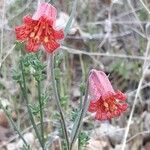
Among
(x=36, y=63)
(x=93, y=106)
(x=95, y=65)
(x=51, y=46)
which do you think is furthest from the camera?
(x=95, y=65)

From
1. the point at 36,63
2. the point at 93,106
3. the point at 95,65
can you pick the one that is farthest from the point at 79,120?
the point at 95,65

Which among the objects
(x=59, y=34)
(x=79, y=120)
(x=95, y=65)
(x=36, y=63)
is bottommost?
(x=95, y=65)

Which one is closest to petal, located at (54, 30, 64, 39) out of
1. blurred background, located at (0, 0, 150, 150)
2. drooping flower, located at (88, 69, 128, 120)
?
drooping flower, located at (88, 69, 128, 120)

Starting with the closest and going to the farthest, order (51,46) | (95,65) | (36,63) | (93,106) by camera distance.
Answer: (51,46) → (93,106) → (36,63) → (95,65)

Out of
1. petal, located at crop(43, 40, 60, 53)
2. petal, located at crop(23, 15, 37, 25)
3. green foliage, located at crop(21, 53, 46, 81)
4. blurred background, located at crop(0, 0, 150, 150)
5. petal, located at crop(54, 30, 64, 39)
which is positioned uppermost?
petal, located at crop(23, 15, 37, 25)

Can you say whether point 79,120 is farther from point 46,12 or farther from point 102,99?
point 46,12

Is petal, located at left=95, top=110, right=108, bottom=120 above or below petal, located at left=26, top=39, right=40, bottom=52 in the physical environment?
below

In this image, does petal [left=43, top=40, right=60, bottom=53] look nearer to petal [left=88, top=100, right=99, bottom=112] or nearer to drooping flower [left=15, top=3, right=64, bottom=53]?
drooping flower [left=15, top=3, right=64, bottom=53]
